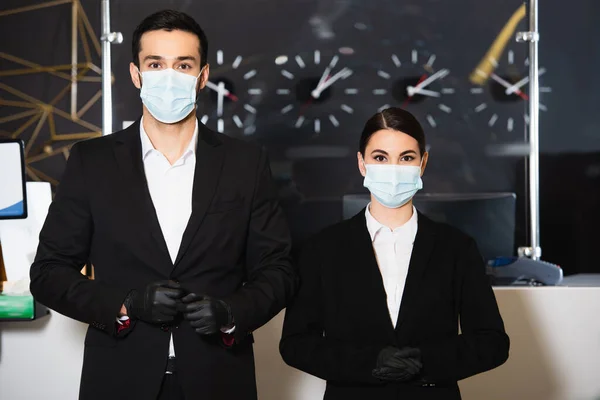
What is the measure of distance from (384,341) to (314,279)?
19 centimetres

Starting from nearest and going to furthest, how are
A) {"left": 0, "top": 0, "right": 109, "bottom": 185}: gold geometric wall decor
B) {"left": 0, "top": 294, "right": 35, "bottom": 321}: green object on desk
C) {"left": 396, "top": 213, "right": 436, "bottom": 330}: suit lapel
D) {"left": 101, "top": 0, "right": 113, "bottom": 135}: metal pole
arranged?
{"left": 396, "top": 213, "right": 436, "bottom": 330}: suit lapel → {"left": 0, "top": 294, "right": 35, "bottom": 321}: green object on desk → {"left": 101, "top": 0, "right": 113, "bottom": 135}: metal pole → {"left": 0, "top": 0, "right": 109, "bottom": 185}: gold geometric wall decor

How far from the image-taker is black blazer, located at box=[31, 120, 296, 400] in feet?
4.74

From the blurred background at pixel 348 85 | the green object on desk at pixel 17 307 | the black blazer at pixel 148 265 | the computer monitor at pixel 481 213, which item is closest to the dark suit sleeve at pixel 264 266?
the black blazer at pixel 148 265

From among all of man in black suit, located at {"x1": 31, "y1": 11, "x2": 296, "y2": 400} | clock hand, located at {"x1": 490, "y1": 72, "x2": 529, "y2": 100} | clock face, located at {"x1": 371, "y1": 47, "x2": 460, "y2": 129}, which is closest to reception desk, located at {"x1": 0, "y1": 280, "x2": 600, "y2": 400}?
man in black suit, located at {"x1": 31, "y1": 11, "x2": 296, "y2": 400}

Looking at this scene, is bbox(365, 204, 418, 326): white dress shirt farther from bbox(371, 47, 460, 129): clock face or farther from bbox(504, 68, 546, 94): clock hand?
bbox(504, 68, 546, 94): clock hand

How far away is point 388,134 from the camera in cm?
163

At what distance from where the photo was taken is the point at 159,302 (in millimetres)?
1345

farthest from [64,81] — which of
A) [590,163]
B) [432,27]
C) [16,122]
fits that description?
[590,163]

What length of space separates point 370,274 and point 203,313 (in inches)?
15.6

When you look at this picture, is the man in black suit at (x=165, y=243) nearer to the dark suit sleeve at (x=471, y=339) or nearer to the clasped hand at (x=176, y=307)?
the clasped hand at (x=176, y=307)

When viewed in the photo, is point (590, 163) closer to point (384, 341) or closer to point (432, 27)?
point (432, 27)

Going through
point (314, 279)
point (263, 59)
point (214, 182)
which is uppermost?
point (263, 59)

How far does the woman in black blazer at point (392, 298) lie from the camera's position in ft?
4.93

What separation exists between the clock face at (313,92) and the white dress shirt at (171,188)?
7.97 feet
